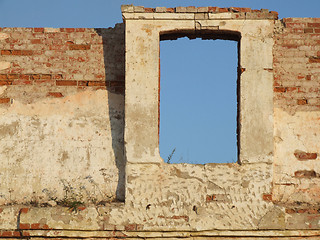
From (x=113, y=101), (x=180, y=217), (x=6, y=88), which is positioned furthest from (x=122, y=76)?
(x=180, y=217)

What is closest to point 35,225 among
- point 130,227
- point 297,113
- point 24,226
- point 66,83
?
point 24,226

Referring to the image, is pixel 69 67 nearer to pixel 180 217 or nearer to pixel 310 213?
pixel 180 217

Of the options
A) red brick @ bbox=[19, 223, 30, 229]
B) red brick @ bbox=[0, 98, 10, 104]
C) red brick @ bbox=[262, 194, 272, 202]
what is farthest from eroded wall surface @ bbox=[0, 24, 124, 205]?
red brick @ bbox=[262, 194, 272, 202]

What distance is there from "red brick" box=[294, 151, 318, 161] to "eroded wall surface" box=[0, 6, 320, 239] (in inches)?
0.5

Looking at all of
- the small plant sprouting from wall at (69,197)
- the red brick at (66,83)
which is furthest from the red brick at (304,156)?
the red brick at (66,83)

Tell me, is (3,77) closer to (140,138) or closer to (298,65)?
(140,138)

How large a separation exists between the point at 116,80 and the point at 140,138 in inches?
32.6

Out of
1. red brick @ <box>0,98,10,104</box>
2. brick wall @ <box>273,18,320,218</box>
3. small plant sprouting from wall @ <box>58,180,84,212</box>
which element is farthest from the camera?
red brick @ <box>0,98,10,104</box>

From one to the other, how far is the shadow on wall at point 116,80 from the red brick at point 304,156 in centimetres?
202

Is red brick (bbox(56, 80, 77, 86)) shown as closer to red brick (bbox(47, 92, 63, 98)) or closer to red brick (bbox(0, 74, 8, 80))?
red brick (bbox(47, 92, 63, 98))

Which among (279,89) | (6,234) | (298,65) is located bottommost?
(6,234)

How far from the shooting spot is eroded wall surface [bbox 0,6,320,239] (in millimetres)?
6262

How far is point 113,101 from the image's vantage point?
670 centimetres

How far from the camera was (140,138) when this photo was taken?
638cm
